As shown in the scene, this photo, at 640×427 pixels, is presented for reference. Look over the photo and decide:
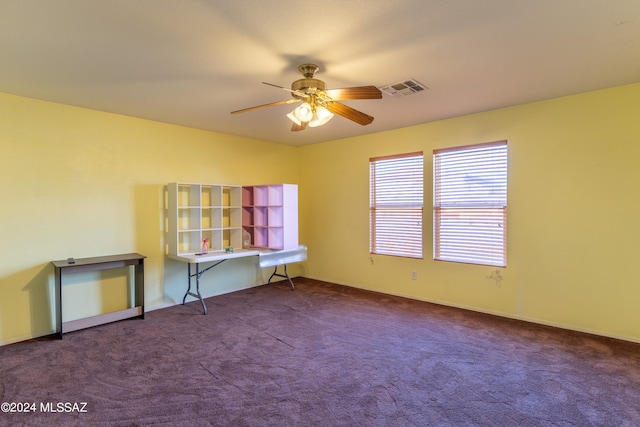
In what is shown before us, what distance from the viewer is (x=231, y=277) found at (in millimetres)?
5121

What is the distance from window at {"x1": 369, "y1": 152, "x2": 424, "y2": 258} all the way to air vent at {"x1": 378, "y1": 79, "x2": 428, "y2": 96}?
147 centimetres

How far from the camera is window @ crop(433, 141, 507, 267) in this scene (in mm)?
3896

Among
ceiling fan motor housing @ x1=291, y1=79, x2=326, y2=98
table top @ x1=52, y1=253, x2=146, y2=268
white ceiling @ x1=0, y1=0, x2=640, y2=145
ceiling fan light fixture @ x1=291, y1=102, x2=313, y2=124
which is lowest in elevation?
table top @ x1=52, y1=253, x2=146, y2=268

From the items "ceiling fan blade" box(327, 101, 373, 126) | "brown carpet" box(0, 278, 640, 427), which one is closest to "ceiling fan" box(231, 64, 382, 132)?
"ceiling fan blade" box(327, 101, 373, 126)

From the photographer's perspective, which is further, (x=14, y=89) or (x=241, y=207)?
(x=241, y=207)

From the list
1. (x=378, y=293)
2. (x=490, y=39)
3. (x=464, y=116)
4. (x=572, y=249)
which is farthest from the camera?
(x=378, y=293)

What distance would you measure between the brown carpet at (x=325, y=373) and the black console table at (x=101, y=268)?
0.34 feet

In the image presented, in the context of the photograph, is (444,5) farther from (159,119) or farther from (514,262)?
(159,119)

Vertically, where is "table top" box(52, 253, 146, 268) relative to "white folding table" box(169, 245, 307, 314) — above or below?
above

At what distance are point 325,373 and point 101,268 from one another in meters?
2.73

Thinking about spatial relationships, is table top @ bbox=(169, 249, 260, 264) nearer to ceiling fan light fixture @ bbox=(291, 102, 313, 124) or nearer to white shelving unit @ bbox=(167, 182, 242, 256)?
white shelving unit @ bbox=(167, 182, 242, 256)

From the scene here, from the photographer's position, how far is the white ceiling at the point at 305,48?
1872 millimetres

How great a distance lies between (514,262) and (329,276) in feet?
9.67

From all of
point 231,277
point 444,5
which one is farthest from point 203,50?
point 231,277
